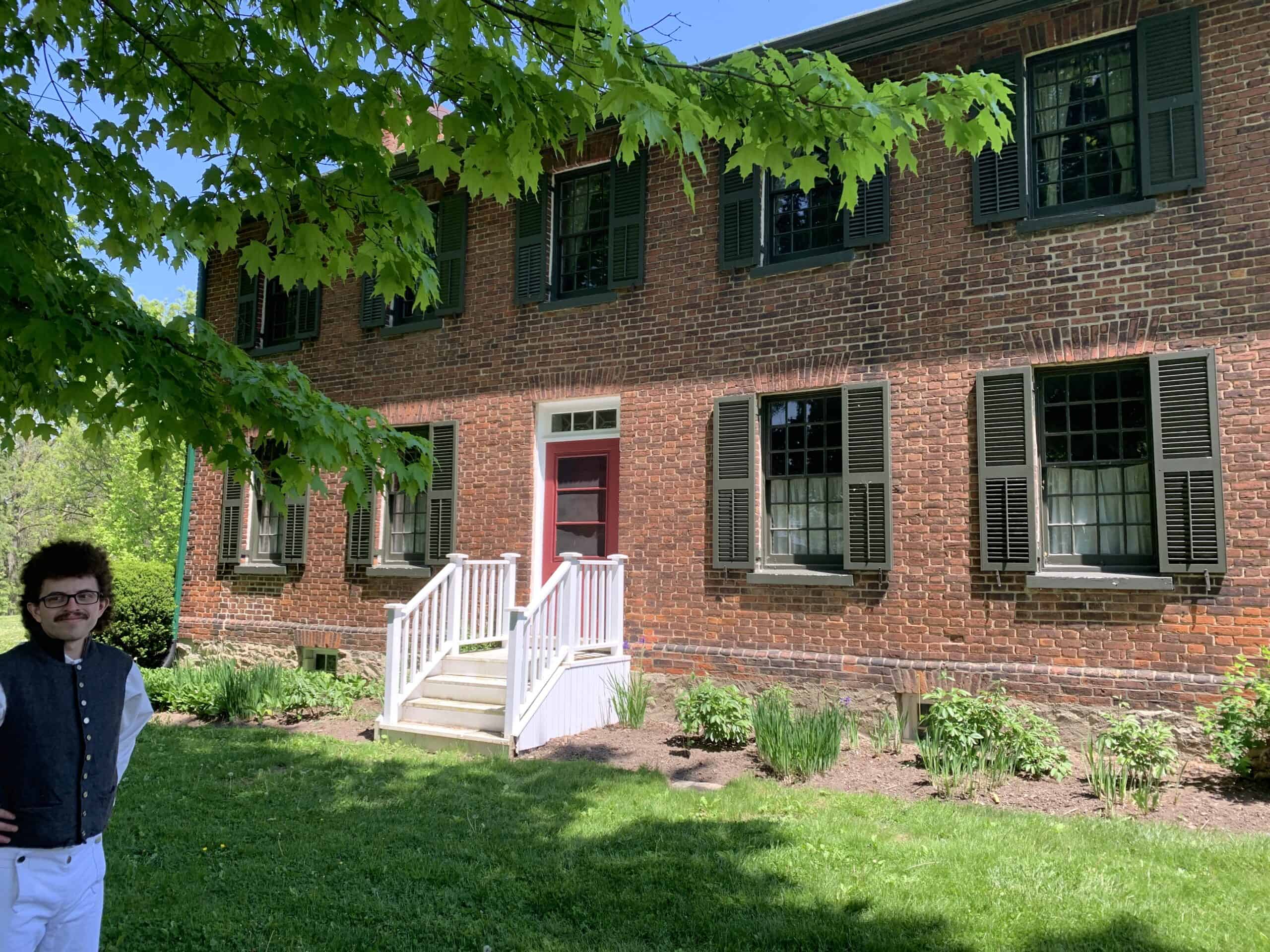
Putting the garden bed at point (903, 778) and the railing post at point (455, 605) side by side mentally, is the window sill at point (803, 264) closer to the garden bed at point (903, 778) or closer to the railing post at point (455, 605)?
the railing post at point (455, 605)

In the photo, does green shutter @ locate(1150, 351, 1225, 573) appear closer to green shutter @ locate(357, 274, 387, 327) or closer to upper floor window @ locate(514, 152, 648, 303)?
upper floor window @ locate(514, 152, 648, 303)

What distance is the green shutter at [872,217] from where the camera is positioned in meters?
9.05

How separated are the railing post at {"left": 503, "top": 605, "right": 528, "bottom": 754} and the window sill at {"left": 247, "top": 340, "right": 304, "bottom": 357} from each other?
22.4 ft

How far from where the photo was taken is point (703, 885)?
186 inches

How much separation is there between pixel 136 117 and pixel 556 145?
243 centimetres

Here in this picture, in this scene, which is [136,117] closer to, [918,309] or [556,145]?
[556,145]

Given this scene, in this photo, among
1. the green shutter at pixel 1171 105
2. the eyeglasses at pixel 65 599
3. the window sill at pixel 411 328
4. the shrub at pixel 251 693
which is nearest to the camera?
the eyeglasses at pixel 65 599

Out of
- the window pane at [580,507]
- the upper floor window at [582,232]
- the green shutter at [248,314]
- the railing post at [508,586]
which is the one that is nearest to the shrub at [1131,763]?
the window pane at [580,507]

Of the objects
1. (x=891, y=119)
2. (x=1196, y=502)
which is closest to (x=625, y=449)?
(x=1196, y=502)

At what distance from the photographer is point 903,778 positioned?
7.12 m

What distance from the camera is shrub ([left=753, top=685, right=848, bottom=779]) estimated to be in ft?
23.3

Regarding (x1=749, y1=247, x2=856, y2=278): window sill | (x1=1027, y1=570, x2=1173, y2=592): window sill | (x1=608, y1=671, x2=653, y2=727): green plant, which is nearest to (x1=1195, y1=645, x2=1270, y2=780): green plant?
(x1=1027, y1=570, x2=1173, y2=592): window sill

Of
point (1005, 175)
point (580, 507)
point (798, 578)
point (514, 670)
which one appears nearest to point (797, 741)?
point (798, 578)

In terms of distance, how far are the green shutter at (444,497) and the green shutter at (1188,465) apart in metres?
7.37
